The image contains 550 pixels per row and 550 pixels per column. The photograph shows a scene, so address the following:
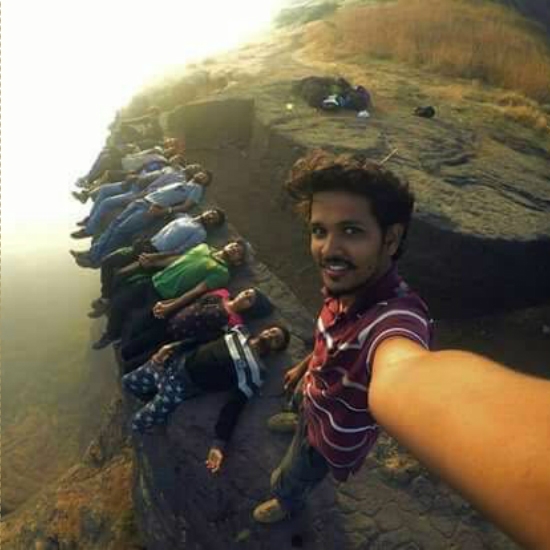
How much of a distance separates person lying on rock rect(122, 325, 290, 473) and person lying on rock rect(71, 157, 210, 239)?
409 cm

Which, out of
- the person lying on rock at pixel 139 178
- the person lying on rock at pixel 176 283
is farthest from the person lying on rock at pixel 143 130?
the person lying on rock at pixel 176 283

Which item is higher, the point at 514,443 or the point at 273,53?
the point at 514,443

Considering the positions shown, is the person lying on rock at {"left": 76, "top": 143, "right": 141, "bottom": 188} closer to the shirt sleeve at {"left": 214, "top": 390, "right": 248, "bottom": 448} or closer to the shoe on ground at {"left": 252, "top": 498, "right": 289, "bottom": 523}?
the shirt sleeve at {"left": 214, "top": 390, "right": 248, "bottom": 448}

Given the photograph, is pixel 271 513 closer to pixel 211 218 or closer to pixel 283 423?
pixel 283 423

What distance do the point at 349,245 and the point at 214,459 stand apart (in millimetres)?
2728

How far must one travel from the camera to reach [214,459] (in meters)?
4.14

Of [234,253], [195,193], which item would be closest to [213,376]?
[234,253]

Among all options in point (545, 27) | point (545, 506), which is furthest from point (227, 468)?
point (545, 27)

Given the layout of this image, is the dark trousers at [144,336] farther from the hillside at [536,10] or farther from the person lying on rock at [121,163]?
the hillside at [536,10]

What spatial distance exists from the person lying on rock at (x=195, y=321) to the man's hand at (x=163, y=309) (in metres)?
0.03

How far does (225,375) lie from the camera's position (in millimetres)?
4375

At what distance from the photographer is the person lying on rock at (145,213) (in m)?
7.30

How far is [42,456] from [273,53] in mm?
17179

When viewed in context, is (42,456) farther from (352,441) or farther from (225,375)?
(352,441)
